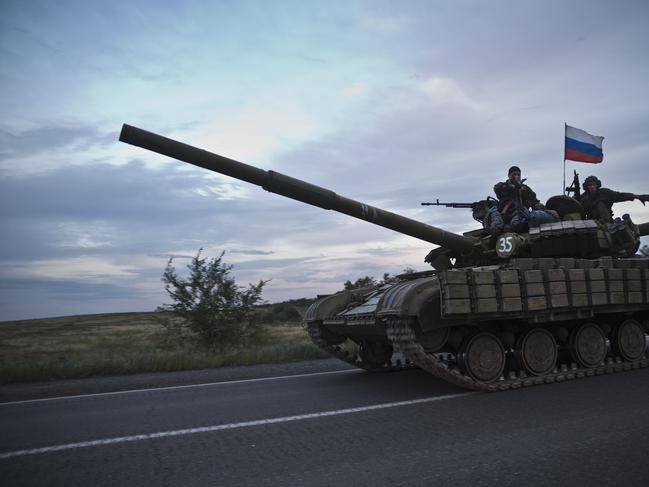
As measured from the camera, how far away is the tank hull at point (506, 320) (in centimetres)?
677

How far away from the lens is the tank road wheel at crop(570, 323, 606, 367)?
26.3 feet

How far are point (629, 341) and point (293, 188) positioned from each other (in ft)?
19.1

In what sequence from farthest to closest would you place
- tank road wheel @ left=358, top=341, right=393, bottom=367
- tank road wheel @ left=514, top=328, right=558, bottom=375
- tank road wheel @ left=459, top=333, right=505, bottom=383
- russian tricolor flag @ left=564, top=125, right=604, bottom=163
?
1. russian tricolor flag @ left=564, top=125, right=604, bottom=163
2. tank road wheel @ left=358, top=341, right=393, bottom=367
3. tank road wheel @ left=514, top=328, right=558, bottom=375
4. tank road wheel @ left=459, top=333, right=505, bottom=383

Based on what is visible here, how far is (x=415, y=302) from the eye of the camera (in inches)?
266

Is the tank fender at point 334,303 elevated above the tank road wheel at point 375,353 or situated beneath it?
elevated above

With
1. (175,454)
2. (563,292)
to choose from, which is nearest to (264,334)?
(563,292)

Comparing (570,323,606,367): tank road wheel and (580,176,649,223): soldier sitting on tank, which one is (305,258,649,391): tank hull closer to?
(570,323,606,367): tank road wheel

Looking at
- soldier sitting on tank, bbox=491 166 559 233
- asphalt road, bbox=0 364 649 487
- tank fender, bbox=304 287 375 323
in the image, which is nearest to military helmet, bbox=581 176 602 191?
soldier sitting on tank, bbox=491 166 559 233

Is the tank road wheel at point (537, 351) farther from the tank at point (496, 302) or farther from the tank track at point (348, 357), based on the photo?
the tank track at point (348, 357)

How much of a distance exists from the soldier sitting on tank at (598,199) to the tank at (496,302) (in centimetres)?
90

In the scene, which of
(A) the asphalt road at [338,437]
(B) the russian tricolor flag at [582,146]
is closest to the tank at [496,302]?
(A) the asphalt road at [338,437]

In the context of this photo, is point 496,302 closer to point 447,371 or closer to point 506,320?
point 506,320

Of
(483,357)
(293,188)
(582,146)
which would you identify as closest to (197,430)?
(293,188)

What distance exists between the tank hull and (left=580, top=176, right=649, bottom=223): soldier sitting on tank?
1420 millimetres
